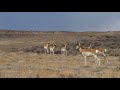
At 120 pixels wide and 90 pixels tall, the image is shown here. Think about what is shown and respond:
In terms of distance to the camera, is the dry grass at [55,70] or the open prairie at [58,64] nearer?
the dry grass at [55,70]

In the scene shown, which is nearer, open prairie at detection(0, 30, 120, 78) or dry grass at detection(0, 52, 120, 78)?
dry grass at detection(0, 52, 120, 78)

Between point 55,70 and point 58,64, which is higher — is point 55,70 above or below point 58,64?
below

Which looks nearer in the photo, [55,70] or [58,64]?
[55,70]
